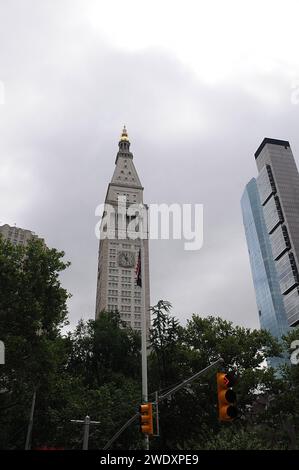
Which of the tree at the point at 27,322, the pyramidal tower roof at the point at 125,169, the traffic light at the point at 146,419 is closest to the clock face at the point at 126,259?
the pyramidal tower roof at the point at 125,169

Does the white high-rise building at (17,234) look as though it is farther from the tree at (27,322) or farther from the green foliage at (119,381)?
the tree at (27,322)

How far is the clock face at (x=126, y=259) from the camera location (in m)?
136

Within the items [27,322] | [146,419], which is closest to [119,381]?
[27,322]

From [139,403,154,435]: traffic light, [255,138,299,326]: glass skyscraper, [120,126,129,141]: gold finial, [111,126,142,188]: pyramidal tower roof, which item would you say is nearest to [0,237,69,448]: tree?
[139,403,154,435]: traffic light

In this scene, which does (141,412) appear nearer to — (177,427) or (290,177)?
(177,427)

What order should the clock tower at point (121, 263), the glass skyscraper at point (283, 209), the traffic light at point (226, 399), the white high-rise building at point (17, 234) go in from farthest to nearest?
the glass skyscraper at point (283, 209)
the clock tower at point (121, 263)
the white high-rise building at point (17, 234)
the traffic light at point (226, 399)

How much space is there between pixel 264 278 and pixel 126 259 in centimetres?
7280

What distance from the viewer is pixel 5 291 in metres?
29.3

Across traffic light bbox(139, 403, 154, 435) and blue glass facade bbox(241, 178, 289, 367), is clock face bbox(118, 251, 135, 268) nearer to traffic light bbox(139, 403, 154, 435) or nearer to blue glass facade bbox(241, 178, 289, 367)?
blue glass facade bbox(241, 178, 289, 367)

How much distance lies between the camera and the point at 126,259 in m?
137

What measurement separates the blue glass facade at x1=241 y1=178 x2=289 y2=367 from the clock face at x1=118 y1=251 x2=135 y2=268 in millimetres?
66210

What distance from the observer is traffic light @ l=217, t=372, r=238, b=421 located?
12.9 meters

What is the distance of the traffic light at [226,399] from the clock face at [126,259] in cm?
12227
